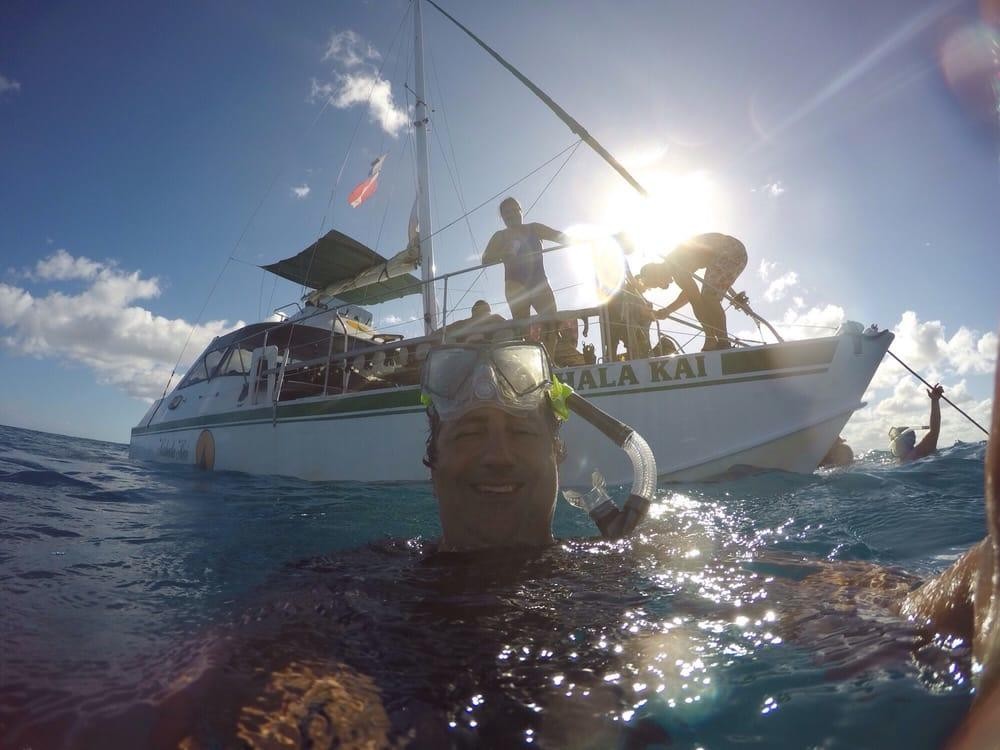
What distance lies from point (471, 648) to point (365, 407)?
6.59 meters

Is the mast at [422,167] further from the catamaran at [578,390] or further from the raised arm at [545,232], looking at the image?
the raised arm at [545,232]

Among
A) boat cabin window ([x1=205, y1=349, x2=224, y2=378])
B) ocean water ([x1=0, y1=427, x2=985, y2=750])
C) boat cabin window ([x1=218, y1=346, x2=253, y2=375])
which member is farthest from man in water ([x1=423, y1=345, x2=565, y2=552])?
boat cabin window ([x1=205, y1=349, x2=224, y2=378])

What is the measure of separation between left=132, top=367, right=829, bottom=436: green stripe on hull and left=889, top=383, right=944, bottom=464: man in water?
3.81 m

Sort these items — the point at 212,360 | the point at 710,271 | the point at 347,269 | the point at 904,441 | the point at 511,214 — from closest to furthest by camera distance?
the point at 710,271 → the point at 511,214 → the point at 904,441 → the point at 212,360 → the point at 347,269

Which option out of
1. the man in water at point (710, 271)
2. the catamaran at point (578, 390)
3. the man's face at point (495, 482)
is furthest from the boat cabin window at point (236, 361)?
the man's face at point (495, 482)

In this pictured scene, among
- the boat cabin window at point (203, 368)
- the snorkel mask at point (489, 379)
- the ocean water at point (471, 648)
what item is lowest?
the ocean water at point (471, 648)

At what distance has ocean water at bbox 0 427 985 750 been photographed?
105 cm

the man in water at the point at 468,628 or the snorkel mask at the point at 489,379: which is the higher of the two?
the snorkel mask at the point at 489,379

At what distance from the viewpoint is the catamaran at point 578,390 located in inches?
232

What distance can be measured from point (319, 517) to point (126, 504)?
204 cm

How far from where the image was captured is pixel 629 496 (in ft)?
8.77

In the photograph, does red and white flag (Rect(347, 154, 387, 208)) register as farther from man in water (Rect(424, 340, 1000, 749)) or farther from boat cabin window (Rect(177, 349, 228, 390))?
man in water (Rect(424, 340, 1000, 749))

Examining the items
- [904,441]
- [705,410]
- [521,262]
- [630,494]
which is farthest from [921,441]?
[630,494]

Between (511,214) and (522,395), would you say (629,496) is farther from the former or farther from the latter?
(511,214)
